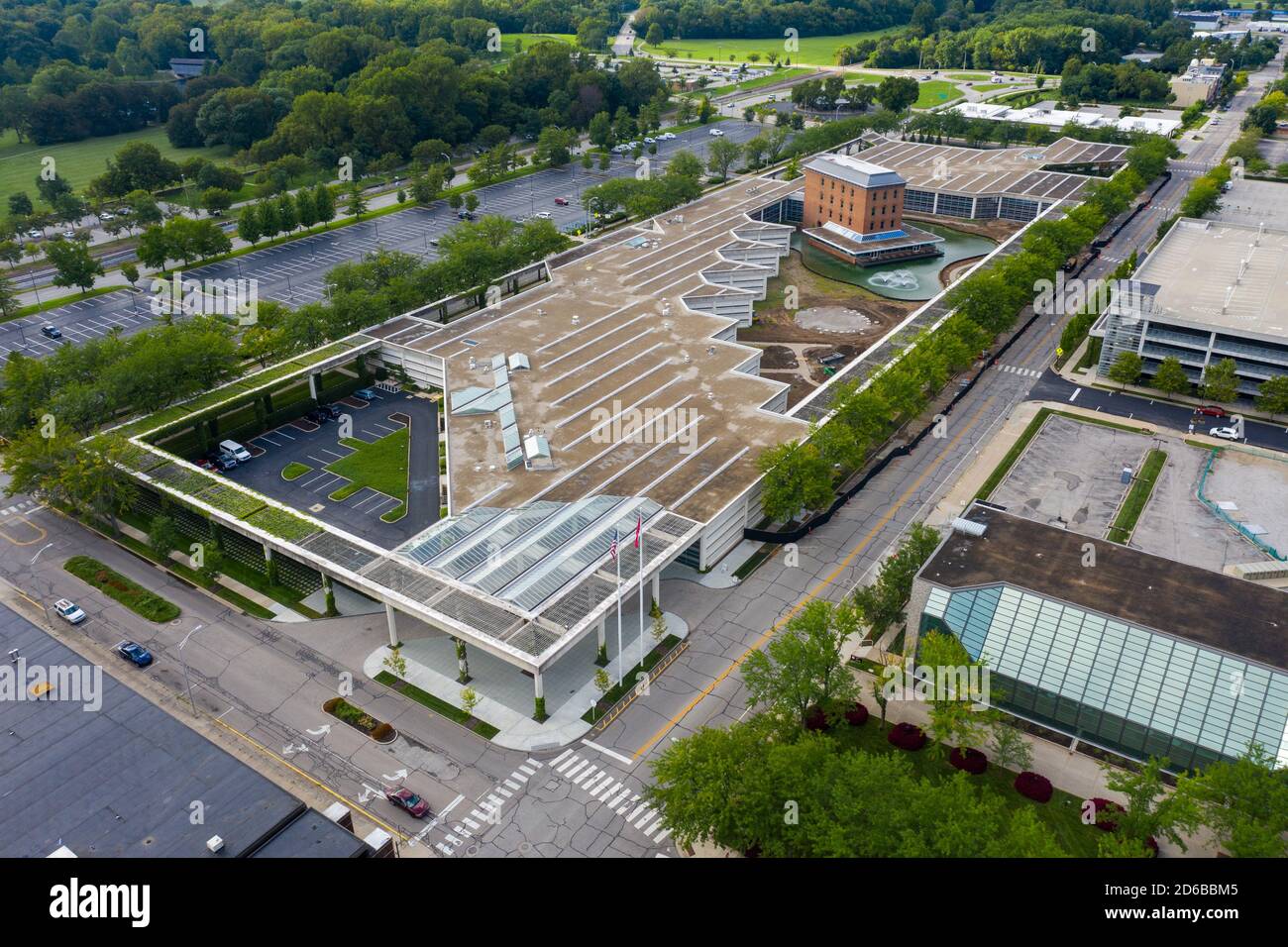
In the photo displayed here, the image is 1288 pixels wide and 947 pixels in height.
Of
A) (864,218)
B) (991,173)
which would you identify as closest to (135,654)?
(864,218)

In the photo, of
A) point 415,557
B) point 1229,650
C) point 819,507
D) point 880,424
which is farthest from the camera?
point 880,424

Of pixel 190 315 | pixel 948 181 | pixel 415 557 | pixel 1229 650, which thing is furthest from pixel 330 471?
pixel 948 181

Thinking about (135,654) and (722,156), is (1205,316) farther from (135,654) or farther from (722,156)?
(135,654)

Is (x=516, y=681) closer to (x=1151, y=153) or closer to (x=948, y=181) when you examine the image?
(x=948, y=181)

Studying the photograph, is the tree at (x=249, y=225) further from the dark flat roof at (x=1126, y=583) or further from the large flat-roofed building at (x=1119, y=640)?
the large flat-roofed building at (x=1119, y=640)

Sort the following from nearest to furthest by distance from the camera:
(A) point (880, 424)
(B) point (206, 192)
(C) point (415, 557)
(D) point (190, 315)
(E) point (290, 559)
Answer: (C) point (415, 557) < (E) point (290, 559) < (A) point (880, 424) < (D) point (190, 315) < (B) point (206, 192)
